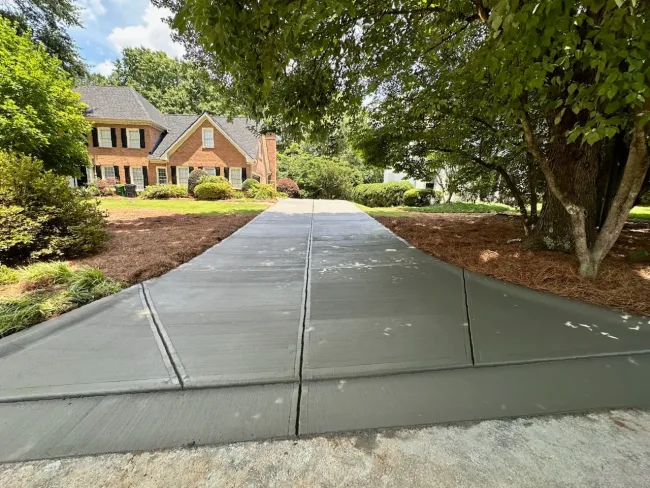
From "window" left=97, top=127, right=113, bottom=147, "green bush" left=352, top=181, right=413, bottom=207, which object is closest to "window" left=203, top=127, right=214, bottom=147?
"window" left=97, top=127, right=113, bottom=147

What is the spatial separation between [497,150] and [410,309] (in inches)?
263

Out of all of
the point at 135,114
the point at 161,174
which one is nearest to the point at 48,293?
the point at 161,174

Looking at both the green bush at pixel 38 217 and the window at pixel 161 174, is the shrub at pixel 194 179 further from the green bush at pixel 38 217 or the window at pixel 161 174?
the green bush at pixel 38 217

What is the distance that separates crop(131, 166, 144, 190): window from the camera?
22.8m

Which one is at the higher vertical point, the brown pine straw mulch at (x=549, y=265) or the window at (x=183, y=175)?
the window at (x=183, y=175)

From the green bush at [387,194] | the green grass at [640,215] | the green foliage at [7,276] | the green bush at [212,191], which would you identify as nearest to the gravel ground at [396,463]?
the green foliage at [7,276]

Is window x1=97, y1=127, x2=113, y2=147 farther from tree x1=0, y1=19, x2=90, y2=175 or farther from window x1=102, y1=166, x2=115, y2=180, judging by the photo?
tree x1=0, y1=19, x2=90, y2=175

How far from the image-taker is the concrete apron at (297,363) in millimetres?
1962

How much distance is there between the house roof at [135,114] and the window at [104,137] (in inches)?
32.9

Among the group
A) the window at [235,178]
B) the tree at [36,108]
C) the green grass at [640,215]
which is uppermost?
the tree at [36,108]

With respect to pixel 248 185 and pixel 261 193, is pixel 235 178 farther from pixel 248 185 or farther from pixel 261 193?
pixel 261 193

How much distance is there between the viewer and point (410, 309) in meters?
3.51

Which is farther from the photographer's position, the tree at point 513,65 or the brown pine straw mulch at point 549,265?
the brown pine straw mulch at point 549,265

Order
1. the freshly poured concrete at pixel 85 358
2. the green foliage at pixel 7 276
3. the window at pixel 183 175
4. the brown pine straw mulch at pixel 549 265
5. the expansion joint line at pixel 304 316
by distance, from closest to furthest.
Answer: the expansion joint line at pixel 304 316
the freshly poured concrete at pixel 85 358
the brown pine straw mulch at pixel 549 265
the green foliage at pixel 7 276
the window at pixel 183 175
